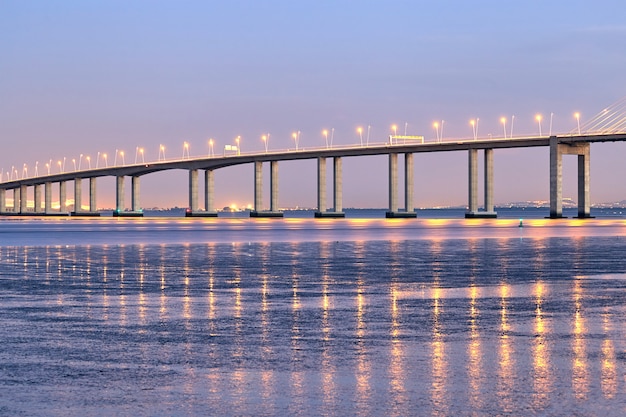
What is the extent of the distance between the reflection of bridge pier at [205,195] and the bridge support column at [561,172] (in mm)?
62145

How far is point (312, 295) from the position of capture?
19203 mm

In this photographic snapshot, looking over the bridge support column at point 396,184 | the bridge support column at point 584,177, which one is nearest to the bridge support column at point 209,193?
the bridge support column at point 396,184

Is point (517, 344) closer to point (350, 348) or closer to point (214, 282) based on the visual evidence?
point (350, 348)

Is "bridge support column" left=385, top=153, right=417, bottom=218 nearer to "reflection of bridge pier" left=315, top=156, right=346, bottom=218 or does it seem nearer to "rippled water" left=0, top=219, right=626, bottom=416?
"reflection of bridge pier" left=315, top=156, right=346, bottom=218

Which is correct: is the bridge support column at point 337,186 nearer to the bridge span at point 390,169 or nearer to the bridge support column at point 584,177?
the bridge span at point 390,169

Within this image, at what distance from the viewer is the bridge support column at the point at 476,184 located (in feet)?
462

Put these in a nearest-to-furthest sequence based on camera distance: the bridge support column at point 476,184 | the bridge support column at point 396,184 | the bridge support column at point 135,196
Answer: the bridge support column at point 476,184 → the bridge support column at point 396,184 → the bridge support column at point 135,196

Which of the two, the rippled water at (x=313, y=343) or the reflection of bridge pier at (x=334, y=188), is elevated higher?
the reflection of bridge pier at (x=334, y=188)

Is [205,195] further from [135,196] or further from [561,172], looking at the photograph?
[561,172]

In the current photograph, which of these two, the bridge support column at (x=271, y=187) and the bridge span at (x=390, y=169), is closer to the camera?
the bridge span at (x=390, y=169)

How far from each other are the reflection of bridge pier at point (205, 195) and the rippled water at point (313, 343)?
476 ft

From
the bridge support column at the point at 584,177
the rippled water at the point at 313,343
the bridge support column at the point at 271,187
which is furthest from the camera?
the bridge support column at the point at 271,187

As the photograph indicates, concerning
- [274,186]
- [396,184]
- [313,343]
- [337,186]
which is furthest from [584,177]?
[313,343]

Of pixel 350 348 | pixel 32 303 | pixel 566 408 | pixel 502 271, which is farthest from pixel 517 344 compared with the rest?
pixel 502 271
